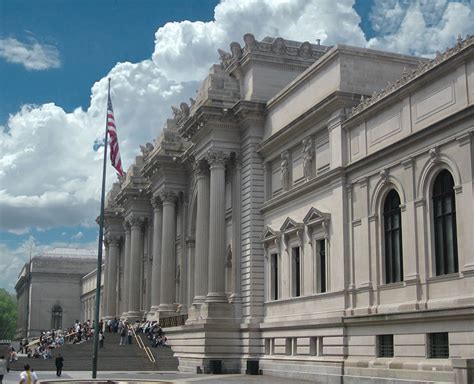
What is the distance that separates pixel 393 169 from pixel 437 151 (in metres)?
3.58

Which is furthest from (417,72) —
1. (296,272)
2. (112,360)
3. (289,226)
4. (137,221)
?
(137,221)

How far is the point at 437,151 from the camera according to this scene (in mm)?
32156

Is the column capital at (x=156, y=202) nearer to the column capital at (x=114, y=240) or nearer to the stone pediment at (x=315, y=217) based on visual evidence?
the column capital at (x=114, y=240)

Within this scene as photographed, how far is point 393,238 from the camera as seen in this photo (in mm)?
35656

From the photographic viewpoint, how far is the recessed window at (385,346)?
3500 centimetres

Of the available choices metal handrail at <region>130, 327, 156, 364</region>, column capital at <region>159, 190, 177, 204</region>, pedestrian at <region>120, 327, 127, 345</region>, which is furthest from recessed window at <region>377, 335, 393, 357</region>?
column capital at <region>159, 190, 177, 204</region>

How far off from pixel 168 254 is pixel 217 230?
1353cm

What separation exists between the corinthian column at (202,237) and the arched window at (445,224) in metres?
22.3

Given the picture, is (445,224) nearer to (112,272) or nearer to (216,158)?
(216,158)

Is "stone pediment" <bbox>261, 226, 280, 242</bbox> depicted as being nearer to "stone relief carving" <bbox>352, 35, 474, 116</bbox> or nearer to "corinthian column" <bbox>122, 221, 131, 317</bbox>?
"stone relief carving" <bbox>352, 35, 474, 116</bbox>

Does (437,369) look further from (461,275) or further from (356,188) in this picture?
(356,188)

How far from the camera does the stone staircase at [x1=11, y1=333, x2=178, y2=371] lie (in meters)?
53.8

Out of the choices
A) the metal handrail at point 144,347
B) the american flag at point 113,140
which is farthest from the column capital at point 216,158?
the metal handrail at point 144,347

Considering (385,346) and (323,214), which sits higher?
(323,214)
